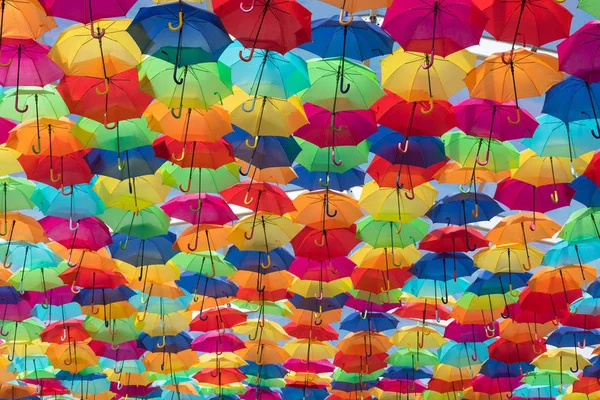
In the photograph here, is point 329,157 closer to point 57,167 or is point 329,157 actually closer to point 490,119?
point 490,119

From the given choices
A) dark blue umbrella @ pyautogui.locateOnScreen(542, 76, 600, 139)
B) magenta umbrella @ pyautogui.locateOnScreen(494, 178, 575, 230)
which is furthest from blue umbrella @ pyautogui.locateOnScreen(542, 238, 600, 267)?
dark blue umbrella @ pyautogui.locateOnScreen(542, 76, 600, 139)

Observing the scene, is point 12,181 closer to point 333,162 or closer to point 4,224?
point 4,224

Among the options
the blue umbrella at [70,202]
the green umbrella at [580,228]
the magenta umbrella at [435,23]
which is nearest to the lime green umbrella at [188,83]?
the magenta umbrella at [435,23]

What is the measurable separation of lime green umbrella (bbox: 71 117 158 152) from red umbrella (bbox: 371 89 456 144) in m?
2.08

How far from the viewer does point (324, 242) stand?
8.77 metres

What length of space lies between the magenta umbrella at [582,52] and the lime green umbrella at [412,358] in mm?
7099

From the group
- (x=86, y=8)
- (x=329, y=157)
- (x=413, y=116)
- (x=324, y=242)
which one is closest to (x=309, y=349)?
(x=324, y=242)

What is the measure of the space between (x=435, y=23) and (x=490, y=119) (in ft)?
4.63

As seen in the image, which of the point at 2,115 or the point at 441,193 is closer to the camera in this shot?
the point at 2,115

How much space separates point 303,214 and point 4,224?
325 cm

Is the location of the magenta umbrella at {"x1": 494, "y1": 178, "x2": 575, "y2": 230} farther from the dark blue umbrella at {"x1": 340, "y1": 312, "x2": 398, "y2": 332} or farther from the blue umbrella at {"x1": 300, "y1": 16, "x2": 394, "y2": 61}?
the dark blue umbrella at {"x1": 340, "y1": 312, "x2": 398, "y2": 332}

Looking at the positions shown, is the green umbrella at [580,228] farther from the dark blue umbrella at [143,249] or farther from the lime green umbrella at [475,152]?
the dark blue umbrella at [143,249]

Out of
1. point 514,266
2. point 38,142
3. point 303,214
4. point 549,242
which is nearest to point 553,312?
point 514,266

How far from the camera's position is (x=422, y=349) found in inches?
489
